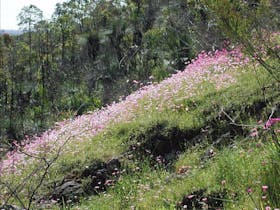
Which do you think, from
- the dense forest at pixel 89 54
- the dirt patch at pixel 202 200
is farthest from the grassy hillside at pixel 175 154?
the dense forest at pixel 89 54

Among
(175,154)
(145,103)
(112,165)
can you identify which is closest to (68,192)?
(112,165)

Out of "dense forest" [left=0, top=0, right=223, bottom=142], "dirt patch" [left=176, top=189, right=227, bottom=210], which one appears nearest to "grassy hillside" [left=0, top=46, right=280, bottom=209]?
"dirt patch" [left=176, top=189, right=227, bottom=210]

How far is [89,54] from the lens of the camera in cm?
2406

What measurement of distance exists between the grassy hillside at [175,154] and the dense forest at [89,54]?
5115mm

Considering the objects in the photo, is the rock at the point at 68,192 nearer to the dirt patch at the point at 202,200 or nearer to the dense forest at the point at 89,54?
the dirt patch at the point at 202,200

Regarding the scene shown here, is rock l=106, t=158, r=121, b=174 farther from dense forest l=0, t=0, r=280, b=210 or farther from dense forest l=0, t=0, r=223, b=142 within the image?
dense forest l=0, t=0, r=223, b=142

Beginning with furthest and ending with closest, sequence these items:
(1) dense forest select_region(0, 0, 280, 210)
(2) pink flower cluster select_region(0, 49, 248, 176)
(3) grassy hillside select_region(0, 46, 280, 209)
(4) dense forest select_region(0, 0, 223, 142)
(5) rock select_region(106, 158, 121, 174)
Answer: (4) dense forest select_region(0, 0, 223, 142), (2) pink flower cluster select_region(0, 49, 248, 176), (5) rock select_region(106, 158, 121, 174), (3) grassy hillside select_region(0, 46, 280, 209), (1) dense forest select_region(0, 0, 280, 210)

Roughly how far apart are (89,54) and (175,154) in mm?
17105

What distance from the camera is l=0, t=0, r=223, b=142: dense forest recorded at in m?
16.4

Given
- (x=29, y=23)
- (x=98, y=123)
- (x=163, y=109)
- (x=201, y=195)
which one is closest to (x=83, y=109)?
(x=98, y=123)

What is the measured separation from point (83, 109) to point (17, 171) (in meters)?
7.30

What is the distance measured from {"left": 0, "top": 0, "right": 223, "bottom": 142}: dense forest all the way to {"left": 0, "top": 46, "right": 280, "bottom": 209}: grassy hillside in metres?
5.12

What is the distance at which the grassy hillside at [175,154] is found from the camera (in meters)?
4.96

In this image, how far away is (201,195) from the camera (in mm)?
5051
